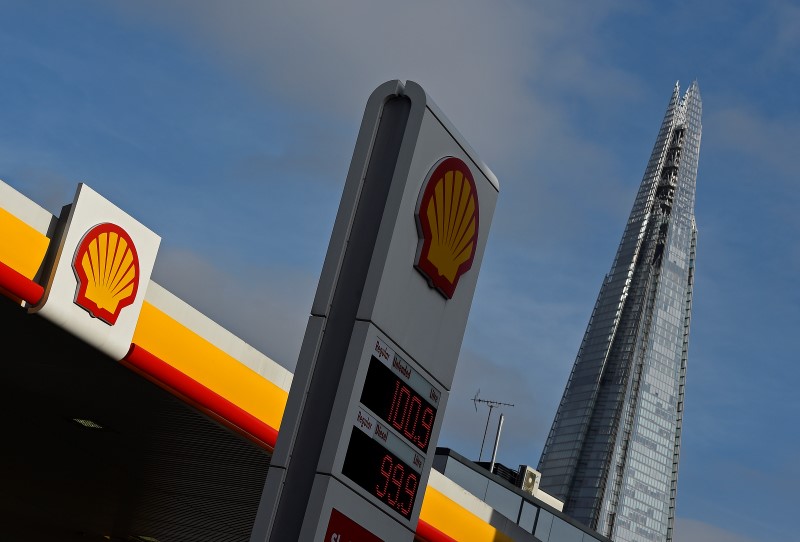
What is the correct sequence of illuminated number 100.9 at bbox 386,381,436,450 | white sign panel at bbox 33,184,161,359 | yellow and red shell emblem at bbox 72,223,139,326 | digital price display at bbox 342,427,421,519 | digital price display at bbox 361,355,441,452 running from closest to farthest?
digital price display at bbox 342,427,421,519 → digital price display at bbox 361,355,441,452 → illuminated number 100.9 at bbox 386,381,436,450 → white sign panel at bbox 33,184,161,359 → yellow and red shell emblem at bbox 72,223,139,326

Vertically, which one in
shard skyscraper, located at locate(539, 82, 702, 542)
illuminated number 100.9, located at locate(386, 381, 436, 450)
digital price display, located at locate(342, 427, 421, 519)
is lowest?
digital price display, located at locate(342, 427, 421, 519)

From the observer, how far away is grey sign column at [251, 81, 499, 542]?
7426mm

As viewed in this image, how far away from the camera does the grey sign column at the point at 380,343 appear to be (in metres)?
7.43

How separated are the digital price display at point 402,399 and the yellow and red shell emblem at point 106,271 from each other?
223 inches

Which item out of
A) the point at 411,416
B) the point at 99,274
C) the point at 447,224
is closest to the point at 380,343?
the point at 411,416

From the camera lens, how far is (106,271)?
43.8 ft

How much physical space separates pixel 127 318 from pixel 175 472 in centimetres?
605

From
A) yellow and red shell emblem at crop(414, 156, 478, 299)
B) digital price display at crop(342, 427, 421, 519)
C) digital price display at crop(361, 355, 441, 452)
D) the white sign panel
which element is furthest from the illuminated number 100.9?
the white sign panel

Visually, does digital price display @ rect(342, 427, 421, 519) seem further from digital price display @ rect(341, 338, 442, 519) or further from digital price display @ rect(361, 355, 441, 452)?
digital price display @ rect(361, 355, 441, 452)

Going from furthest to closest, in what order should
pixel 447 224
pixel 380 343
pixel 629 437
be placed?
1. pixel 629 437
2. pixel 447 224
3. pixel 380 343

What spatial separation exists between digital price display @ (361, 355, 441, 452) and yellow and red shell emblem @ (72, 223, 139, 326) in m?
5.66

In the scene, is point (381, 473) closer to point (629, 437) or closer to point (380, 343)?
point (380, 343)

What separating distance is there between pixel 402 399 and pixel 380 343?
0.61 metres

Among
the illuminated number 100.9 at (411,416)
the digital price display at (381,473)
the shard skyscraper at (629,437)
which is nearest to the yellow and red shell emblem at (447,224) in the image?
the illuminated number 100.9 at (411,416)
